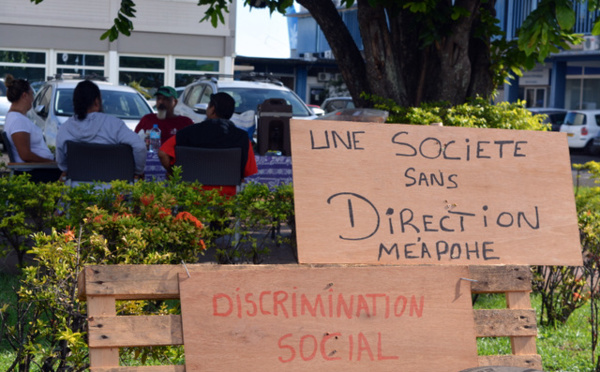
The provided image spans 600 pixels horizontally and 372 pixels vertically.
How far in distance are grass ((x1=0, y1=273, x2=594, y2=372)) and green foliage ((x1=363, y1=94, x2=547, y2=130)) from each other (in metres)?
1.63

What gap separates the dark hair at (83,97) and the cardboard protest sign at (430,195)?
4174mm

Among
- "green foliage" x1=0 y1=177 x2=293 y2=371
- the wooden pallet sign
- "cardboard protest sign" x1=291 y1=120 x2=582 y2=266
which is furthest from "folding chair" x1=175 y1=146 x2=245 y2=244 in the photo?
the wooden pallet sign

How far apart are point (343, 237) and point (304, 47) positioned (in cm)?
4604

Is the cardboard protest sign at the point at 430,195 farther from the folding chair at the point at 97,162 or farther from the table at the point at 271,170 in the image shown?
→ the table at the point at 271,170

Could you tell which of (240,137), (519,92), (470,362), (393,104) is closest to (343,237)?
(470,362)

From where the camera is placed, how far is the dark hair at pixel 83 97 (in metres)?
6.73

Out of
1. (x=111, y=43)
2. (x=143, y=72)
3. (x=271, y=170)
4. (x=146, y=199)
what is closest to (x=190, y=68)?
(x=143, y=72)

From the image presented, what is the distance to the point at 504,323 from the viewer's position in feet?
9.95

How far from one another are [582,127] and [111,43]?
17.3 metres

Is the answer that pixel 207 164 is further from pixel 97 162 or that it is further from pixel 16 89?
pixel 16 89

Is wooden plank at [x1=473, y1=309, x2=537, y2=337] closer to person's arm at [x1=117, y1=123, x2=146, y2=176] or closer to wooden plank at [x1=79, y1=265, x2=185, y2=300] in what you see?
wooden plank at [x1=79, y1=265, x2=185, y2=300]

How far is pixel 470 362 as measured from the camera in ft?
9.70

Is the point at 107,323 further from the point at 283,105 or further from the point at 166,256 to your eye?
the point at 283,105

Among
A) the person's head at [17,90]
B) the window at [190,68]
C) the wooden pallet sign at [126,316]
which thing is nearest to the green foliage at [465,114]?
the person's head at [17,90]
